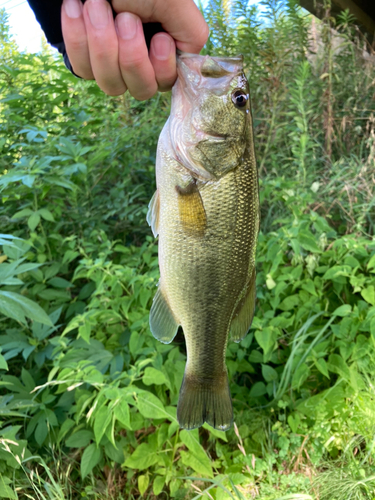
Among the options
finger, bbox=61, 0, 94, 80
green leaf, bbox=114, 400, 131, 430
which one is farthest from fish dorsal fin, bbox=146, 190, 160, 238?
green leaf, bbox=114, 400, 131, 430

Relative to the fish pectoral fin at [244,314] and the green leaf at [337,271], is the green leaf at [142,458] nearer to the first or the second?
the fish pectoral fin at [244,314]

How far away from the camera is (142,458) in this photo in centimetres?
194

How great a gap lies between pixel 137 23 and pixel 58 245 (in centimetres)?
195

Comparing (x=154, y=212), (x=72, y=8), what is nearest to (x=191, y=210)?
(x=154, y=212)

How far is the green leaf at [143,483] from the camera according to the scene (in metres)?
1.99

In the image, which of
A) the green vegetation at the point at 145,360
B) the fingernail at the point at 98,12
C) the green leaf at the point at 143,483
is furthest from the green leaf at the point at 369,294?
the fingernail at the point at 98,12

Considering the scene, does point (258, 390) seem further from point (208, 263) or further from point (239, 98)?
point (239, 98)

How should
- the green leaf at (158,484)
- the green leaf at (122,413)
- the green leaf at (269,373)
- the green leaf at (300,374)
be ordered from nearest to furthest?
the green leaf at (122,413) < the green leaf at (158,484) < the green leaf at (300,374) < the green leaf at (269,373)

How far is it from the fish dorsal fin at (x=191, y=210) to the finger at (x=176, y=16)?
42 centimetres

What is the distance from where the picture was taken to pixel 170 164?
1140mm

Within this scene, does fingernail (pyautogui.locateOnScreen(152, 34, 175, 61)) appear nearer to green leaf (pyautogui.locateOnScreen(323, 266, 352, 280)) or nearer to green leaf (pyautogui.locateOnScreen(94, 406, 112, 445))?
green leaf (pyautogui.locateOnScreen(94, 406, 112, 445))

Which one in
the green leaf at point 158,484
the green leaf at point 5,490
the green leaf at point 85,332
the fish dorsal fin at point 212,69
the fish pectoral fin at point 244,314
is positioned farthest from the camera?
the green leaf at point 158,484

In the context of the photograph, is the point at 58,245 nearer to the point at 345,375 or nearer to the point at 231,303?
the point at 231,303

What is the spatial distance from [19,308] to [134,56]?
3.81ft
